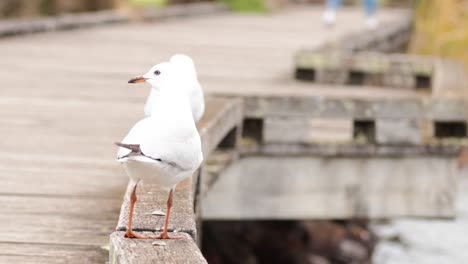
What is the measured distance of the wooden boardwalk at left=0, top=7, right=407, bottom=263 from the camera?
5.51 metres

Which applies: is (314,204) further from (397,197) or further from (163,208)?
(163,208)

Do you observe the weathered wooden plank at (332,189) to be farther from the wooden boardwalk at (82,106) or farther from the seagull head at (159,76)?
the seagull head at (159,76)

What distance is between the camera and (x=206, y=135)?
23.1ft

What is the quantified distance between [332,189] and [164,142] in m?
5.16

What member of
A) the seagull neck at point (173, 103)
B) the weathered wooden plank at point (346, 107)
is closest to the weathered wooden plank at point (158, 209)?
the seagull neck at point (173, 103)

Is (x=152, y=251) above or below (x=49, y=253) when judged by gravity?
above

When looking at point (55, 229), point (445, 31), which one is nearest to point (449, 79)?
point (55, 229)

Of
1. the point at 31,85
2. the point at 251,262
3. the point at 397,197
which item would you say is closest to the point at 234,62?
the point at 251,262

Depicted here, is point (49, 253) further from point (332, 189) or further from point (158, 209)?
point (332, 189)

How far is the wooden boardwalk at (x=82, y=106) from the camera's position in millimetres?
5508

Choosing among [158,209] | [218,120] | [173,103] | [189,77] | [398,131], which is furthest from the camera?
[398,131]

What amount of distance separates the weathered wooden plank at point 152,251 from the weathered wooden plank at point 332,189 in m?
4.34

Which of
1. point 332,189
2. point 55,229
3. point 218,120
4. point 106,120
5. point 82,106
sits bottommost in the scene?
point 332,189

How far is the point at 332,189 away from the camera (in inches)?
362
